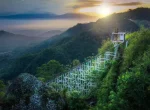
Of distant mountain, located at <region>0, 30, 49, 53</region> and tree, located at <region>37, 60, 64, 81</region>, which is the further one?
distant mountain, located at <region>0, 30, 49, 53</region>

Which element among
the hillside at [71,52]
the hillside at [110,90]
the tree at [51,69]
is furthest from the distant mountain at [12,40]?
the hillside at [110,90]

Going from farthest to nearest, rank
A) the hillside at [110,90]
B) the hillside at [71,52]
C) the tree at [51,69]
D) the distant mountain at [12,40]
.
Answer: the distant mountain at [12,40], the hillside at [71,52], the tree at [51,69], the hillside at [110,90]

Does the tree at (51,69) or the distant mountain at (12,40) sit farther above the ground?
the distant mountain at (12,40)

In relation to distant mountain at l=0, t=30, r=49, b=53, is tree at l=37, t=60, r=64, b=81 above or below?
below

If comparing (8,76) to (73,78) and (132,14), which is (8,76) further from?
(73,78)

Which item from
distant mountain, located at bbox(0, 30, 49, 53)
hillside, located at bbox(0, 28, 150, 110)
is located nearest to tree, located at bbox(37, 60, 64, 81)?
hillside, located at bbox(0, 28, 150, 110)

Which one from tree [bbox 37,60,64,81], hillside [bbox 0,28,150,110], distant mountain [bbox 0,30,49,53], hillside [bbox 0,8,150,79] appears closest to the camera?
hillside [bbox 0,28,150,110]

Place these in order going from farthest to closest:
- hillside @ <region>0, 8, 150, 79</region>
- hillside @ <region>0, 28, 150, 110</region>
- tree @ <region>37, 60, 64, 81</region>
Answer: hillside @ <region>0, 8, 150, 79</region>
tree @ <region>37, 60, 64, 81</region>
hillside @ <region>0, 28, 150, 110</region>

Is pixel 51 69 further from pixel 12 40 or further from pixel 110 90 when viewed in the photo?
pixel 12 40

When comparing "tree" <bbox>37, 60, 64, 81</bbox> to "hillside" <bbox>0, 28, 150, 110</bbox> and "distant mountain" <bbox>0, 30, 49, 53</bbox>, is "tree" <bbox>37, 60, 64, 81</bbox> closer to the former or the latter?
"hillside" <bbox>0, 28, 150, 110</bbox>

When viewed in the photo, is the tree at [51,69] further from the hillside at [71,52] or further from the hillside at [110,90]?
the hillside at [71,52]

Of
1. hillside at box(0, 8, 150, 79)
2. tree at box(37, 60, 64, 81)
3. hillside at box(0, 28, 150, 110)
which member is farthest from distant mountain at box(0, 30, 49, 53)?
hillside at box(0, 28, 150, 110)

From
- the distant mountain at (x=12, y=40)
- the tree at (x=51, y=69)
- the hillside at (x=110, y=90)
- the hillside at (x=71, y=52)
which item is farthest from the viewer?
the distant mountain at (x=12, y=40)

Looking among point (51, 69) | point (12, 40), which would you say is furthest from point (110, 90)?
point (12, 40)
